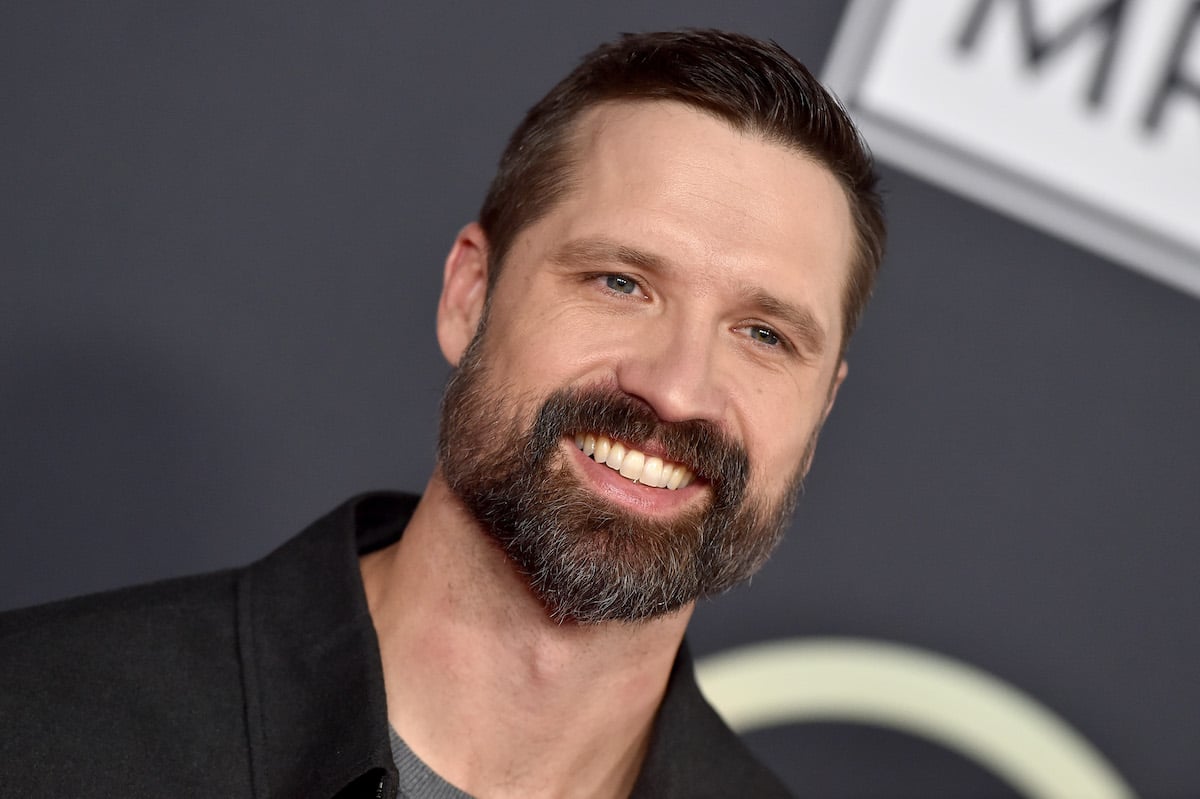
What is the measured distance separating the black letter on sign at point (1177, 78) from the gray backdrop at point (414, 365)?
0.71 ft

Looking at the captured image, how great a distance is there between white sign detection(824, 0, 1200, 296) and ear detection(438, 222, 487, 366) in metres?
0.68

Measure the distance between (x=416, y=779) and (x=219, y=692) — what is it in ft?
0.65

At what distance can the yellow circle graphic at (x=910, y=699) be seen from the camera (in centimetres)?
216

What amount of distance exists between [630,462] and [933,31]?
971 mm

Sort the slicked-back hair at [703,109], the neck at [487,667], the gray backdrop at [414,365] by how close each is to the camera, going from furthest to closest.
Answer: the gray backdrop at [414,365] → the slicked-back hair at [703,109] → the neck at [487,667]

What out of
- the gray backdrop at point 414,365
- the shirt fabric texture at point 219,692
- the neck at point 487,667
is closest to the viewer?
the shirt fabric texture at point 219,692

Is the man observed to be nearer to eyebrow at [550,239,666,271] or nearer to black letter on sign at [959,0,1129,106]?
eyebrow at [550,239,666,271]

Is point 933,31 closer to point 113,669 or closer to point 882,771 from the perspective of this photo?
point 882,771

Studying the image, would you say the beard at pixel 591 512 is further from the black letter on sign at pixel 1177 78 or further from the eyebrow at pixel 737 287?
the black letter on sign at pixel 1177 78

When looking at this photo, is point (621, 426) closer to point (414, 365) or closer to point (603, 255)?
point (603, 255)

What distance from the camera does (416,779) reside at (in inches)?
56.9

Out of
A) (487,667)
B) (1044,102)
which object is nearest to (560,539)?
(487,667)

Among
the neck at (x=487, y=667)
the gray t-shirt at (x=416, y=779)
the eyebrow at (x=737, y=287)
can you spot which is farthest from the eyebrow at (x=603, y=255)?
the gray t-shirt at (x=416, y=779)

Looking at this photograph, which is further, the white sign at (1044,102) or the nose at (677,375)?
the white sign at (1044,102)
